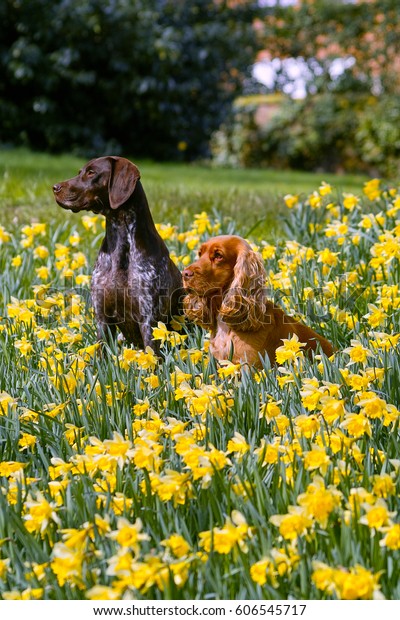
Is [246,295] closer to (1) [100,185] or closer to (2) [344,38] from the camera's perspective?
(1) [100,185]

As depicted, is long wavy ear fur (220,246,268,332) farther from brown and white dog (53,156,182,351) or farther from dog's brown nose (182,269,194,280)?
brown and white dog (53,156,182,351)

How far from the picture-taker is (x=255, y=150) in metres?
17.8

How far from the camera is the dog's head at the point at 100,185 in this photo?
3105 mm

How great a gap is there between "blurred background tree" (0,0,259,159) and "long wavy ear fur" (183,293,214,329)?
921cm

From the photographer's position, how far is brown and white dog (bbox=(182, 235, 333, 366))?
286 centimetres

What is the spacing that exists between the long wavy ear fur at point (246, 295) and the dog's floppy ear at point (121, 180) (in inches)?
21.5

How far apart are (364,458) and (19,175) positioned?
6719mm

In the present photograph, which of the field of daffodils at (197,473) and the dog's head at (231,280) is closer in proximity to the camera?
the field of daffodils at (197,473)

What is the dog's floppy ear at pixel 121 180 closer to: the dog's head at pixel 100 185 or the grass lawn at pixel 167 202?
the dog's head at pixel 100 185

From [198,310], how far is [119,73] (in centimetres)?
996

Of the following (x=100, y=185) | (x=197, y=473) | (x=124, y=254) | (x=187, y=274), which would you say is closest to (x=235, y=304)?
(x=187, y=274)

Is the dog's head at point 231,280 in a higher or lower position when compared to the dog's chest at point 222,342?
higher

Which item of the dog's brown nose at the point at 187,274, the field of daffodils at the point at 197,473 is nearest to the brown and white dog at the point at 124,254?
the field of daffodils at the point at 197,473

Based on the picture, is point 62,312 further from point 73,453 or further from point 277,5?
point 277,5
